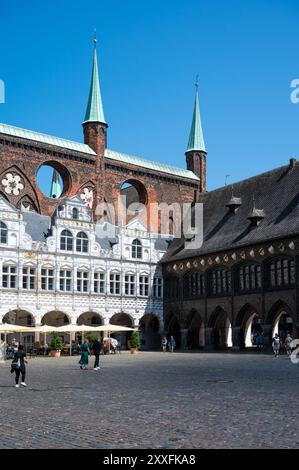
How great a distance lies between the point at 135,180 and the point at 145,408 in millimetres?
51445

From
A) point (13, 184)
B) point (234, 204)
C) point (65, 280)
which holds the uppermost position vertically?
point (13, 184)

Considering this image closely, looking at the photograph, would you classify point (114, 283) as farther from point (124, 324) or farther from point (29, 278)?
point (29, 278)

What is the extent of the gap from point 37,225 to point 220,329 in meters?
18.0

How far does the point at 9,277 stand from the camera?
158 feet

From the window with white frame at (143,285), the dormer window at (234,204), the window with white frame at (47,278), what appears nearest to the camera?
the window with white frame at (47,278)

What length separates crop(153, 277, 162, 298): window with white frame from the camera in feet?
188

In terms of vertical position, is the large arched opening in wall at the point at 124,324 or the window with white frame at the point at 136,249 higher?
the window with white frame at the point at 136,249

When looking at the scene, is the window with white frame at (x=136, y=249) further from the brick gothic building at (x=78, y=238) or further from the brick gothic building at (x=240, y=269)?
the brick gothic building at (x=240, y=269)

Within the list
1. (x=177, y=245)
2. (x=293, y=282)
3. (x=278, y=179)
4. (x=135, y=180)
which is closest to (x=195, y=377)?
(x=293, y=282)

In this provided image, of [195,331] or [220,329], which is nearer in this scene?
[220,329]

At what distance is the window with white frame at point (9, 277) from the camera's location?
157 ft

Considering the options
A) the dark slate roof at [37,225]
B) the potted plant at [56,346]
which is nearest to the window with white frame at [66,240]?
the dark slate roof at [37,225]

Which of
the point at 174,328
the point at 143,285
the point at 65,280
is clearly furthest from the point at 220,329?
the point at 65,280

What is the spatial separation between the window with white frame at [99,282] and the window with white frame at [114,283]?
83cm
